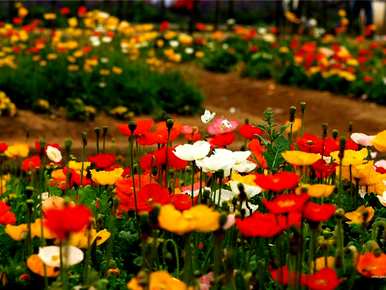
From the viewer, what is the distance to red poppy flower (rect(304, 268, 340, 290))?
2.28m

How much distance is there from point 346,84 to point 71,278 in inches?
401

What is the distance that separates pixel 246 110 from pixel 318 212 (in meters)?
9.35

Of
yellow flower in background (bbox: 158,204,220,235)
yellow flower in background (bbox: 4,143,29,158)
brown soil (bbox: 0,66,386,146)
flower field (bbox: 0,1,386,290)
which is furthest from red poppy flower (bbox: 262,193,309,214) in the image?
brown soil (bbox: 0,66,386,146)

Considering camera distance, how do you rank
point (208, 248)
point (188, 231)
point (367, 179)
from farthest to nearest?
point (367, 179) < point (208, 248) < point (188, 231)

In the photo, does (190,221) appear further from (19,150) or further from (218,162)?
(19,150)

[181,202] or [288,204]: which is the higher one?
[288,204]

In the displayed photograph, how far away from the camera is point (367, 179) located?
3172 millimetres

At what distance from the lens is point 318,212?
2307 millimetres

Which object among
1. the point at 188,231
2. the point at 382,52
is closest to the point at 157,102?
the point at 382,52

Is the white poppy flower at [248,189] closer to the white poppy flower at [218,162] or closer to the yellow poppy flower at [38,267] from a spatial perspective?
the white poppy flower at [218,162]

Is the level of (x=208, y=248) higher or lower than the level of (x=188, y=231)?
lower

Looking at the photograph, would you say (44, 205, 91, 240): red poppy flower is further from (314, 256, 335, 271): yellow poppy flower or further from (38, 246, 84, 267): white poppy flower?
(314, 256, 335, 271): yellow poppy flower

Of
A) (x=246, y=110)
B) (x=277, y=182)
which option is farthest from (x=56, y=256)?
(x=246, y=110)

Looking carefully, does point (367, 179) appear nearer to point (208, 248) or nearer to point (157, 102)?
point (208, 248)
